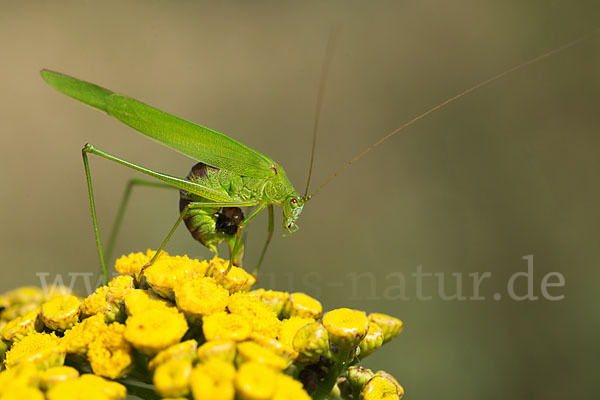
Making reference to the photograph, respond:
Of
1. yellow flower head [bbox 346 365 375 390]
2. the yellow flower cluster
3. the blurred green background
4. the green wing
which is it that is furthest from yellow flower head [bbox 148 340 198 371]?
the blurred green background

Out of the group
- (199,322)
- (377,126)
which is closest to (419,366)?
(199,322)

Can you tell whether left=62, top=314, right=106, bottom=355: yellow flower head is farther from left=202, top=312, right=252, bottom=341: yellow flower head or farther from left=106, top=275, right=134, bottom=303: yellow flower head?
left=202, top=312, right=252, bottom=341: yellow flower head

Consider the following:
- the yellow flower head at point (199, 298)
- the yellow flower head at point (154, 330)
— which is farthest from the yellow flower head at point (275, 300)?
the yellow flower head at point (154, 330)

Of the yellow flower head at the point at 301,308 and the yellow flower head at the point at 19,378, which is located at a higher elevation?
the yellow flower head at the point at 301,308

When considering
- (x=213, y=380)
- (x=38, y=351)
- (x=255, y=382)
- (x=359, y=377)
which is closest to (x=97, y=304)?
(x=38, y=351)

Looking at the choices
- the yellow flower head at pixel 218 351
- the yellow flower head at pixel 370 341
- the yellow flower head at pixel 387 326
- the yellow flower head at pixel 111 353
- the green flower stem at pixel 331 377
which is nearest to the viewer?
the yellow flower head at pixel 218 351

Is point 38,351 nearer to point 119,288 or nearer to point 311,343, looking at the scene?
point 119,288

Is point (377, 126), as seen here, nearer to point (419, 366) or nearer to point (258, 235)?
point (258, 235)

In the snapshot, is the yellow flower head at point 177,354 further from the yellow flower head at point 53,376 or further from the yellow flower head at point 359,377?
the yellow flower head at point 359,377
